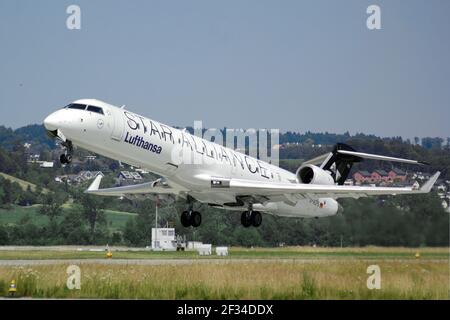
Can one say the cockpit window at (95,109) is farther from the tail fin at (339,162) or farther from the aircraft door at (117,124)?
the tail fin at (339,162)

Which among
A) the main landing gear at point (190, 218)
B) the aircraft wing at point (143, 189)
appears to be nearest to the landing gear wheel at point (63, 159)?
the aircraft wing at point (143, 189)

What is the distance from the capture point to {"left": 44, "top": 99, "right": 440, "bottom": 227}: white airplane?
31.4 m

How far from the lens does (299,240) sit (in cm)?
5853

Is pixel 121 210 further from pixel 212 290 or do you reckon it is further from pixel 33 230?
pixel 212 290

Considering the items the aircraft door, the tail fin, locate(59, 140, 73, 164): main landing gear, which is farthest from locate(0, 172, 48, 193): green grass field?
locate(59, 140, 73, 164): main landing gear

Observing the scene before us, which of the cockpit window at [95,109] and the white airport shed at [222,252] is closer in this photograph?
the cockpit window at [95,109]

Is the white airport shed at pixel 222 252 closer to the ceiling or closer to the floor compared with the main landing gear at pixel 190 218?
closer to the floor

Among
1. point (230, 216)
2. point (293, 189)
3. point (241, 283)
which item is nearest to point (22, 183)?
point (230, 216)

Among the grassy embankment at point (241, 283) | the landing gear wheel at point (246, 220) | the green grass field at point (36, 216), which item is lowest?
the grassy embankment at point (241, 283)

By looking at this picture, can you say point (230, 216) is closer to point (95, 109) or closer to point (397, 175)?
point (397, 175)

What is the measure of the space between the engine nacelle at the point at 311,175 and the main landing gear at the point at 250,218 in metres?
3.83

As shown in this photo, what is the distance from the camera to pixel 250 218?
38.2 metres

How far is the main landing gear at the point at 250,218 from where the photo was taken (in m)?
38.2

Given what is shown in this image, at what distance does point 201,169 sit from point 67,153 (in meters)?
6.34
